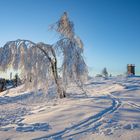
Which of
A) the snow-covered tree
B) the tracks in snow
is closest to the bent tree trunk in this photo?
the snow-covered tree

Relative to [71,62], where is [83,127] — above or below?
below

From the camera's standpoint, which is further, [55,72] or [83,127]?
[55,72]

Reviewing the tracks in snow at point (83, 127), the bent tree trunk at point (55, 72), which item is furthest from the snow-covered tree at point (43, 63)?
the tracks in snow at point (83, 127)

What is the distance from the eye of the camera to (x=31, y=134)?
857 cm

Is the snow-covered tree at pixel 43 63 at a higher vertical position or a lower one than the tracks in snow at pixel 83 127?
higher

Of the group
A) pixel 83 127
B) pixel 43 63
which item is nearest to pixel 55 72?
pixel 43 63

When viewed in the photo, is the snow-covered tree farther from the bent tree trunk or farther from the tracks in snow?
the tracks in snow

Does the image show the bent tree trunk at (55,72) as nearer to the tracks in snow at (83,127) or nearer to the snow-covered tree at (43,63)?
the snow-covered tree at (43,63)

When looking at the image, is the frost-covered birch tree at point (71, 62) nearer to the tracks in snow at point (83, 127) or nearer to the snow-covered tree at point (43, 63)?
the snow-covered tree at point (43, 63)

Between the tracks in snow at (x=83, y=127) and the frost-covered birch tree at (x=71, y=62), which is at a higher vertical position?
the frost-covered birch tree at (x=71, y=62)

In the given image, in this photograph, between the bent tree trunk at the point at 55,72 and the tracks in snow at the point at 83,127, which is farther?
the bent tree trunk at the point at 55,72

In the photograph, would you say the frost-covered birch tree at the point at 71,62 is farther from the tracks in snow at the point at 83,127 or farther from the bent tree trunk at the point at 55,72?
the tracks in snow at the point at 83,127

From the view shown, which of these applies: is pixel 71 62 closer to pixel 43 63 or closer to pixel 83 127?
pixel 43 63

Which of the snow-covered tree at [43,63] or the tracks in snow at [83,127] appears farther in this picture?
the snow-covered tree at [43,63]
